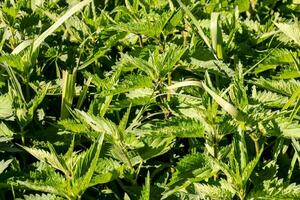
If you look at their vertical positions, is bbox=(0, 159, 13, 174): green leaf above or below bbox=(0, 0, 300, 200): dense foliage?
below

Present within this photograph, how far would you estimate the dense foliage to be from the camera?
3.93ft

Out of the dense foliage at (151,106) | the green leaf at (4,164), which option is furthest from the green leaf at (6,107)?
the green leaf at (4,164)

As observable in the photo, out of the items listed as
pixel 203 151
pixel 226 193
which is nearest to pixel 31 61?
pixel 203 151

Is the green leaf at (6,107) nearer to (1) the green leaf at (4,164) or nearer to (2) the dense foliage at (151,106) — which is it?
(2) the dense foliage at (151,106)

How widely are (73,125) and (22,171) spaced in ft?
0.55

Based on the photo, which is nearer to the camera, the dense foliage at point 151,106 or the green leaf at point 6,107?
the dense foliage at point 151,106

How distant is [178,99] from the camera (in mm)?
1422

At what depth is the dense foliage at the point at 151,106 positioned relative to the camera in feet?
3.93

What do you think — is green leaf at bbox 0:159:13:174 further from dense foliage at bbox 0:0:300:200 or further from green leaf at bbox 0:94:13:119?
green leaf at bbox 0:94:13:119

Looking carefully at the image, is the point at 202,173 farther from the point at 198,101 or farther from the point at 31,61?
the point at 31,61

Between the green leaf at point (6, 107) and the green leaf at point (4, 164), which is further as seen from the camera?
the green leaf at point (6, 107)

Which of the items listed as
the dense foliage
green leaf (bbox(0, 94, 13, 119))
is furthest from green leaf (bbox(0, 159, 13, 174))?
green leaf (bbox(0, 94, 13, 119))

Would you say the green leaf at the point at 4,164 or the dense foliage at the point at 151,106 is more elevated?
the dense foliage at the point at 151,106

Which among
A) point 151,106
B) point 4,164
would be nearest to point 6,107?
point 4,164
